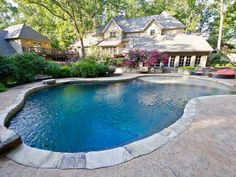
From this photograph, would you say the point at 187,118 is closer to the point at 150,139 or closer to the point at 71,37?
the point at 150,139

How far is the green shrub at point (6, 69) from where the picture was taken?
910 centimetres

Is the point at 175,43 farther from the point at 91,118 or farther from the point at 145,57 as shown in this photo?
the point at 91,118

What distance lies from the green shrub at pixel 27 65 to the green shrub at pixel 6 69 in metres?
0.35

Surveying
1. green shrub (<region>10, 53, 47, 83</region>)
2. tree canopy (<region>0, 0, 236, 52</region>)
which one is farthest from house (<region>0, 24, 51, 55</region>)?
green shrub (<region>10, 53, 47, 83</region>)

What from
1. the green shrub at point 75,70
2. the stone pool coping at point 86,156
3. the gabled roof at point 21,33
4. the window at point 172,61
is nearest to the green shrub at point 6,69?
the green shrub at point 75,70

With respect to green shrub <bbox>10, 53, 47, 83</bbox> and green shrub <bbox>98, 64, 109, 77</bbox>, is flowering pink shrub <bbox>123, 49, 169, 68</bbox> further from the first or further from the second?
green shrub <bbox>10, 53, 47, 83</bbox>

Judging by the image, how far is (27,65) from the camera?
10812 millimetres

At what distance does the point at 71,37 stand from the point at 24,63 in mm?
20126

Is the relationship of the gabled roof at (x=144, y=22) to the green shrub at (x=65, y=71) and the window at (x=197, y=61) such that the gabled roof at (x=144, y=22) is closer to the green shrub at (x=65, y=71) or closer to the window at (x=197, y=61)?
the window at (x=197, y=61)

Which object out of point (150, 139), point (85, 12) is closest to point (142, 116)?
point (150, 139)

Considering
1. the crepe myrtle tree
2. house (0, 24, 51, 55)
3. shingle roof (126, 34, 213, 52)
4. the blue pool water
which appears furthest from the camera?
house (0, 24, 51, 55)

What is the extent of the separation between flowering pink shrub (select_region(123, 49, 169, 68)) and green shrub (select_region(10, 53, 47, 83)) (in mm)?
8663

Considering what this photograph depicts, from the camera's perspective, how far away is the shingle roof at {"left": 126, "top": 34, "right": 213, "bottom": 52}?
16.8 metres

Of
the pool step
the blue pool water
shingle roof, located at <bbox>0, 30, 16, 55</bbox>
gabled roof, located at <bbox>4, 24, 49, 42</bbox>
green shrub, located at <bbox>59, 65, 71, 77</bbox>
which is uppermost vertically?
gabled roof, located at <bbox>4, 24, 49, 42</bbox>
